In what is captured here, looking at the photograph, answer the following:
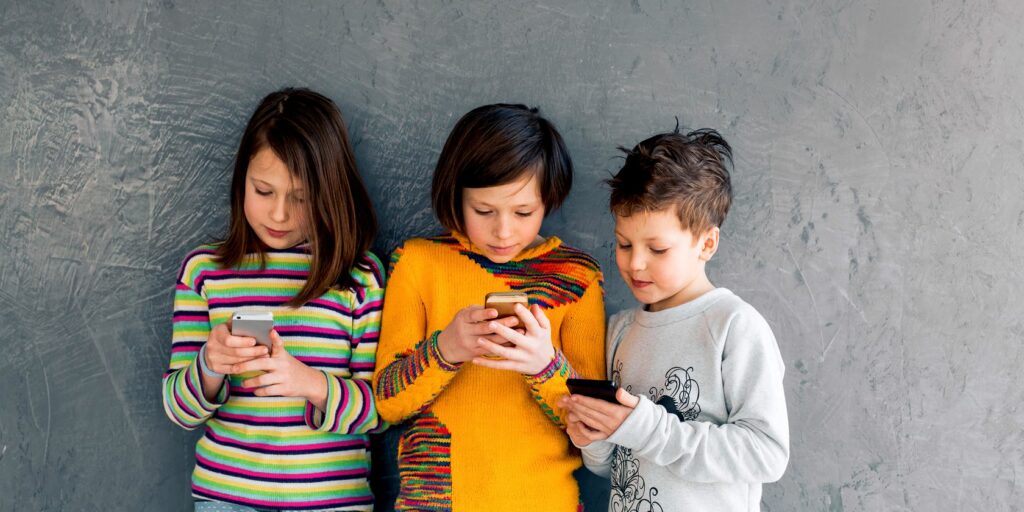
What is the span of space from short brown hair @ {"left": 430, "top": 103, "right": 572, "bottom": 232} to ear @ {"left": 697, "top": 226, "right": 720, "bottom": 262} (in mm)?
319

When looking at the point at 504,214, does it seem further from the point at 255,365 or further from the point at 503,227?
the point at 255,365

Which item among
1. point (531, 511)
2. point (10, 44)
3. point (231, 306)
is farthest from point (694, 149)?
point (10, 44)

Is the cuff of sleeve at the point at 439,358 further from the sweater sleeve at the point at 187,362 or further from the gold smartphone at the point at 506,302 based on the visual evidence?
the sweater sleeve at the point at 187,362

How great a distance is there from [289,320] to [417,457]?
1.34 feet

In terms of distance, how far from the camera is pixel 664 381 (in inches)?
63.8

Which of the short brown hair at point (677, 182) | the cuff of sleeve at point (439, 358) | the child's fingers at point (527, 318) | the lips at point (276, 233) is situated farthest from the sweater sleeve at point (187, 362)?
the short brown hair at point (677, 182)

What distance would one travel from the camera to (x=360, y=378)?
182cm

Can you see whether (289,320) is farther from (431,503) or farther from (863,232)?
(863,232)

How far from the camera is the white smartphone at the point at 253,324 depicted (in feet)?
5.17

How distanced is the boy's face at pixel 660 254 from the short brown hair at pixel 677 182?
19 millimetres

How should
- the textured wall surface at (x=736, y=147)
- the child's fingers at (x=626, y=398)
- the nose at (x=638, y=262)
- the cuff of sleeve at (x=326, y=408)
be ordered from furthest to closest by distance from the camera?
the textured wall surface at (x=736, y=147) < the cuff of sleeve at (x=326, y=408) < the nose at (x=638, y=262) < the child's fingers at (x=626, y=398)

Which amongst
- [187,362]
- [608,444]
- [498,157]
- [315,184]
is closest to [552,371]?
[608,444]

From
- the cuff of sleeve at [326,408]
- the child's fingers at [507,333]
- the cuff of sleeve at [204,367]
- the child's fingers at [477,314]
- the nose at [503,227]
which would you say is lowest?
the cuff of sleeve at [326,408]

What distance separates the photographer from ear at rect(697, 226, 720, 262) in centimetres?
166
